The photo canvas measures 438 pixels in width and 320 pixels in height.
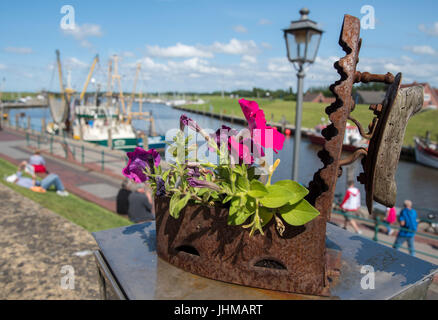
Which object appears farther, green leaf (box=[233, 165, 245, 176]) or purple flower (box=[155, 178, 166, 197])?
purple flower (box=[155, 178, 166, 197])

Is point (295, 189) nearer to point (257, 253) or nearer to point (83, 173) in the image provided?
point (257, 253)

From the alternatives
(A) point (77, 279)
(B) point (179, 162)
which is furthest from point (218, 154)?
(A) point (77, 279)

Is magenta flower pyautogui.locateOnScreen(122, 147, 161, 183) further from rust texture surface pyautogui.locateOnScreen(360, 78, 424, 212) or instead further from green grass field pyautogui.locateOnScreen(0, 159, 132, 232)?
green grass field pyautogui.locateOnScreen(0, 159, 132, 232)

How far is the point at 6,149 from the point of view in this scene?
2156 cm

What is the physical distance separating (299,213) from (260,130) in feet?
1.45

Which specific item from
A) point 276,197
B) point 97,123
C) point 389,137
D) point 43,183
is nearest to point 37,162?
point 43,183

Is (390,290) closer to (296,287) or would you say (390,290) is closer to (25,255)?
(296,287)

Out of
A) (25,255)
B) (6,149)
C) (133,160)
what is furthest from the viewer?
(6,149)

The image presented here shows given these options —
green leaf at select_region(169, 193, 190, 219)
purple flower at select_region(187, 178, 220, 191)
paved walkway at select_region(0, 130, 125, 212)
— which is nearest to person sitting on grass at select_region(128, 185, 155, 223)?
paved walkway at select_region(0, 130, 125, 212)

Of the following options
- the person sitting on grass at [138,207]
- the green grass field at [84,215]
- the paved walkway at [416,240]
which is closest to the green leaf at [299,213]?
the green grass field at [84,215]

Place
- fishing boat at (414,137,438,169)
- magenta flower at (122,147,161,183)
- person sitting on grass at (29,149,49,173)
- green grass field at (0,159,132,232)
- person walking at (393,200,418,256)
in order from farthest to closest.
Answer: fishing boat at (414,137,438,169), person sitting on grass at (29,149,49,173), person walking at (393,200,418,256), green grass field at (0,159,132,232), magenta flower at (122,147,161,183)

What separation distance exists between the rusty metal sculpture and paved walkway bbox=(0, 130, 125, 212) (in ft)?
29.7

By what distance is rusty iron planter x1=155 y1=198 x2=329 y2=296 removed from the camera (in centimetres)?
169

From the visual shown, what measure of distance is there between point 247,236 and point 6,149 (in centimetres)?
2423
